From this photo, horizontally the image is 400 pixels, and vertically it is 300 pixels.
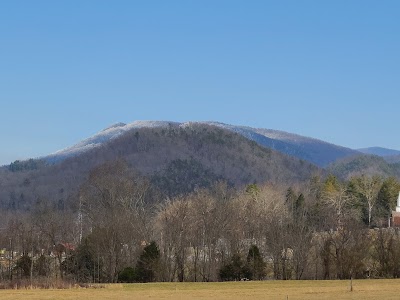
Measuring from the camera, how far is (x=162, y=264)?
68312 mm

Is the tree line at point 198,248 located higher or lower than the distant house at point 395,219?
lower

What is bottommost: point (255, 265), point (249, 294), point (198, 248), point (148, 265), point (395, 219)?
point (249, 294)

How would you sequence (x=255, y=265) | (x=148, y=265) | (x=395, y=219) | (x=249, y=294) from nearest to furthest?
(x=249, y=294), (x=148, y=265), (x=255, y=265), (x=395, y=219)

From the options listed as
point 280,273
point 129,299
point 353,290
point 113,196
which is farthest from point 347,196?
point 129,299

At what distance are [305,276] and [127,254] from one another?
55.7 feet

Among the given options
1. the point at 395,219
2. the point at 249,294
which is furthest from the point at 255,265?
the point at 395,219

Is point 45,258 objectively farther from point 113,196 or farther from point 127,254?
point 113,196

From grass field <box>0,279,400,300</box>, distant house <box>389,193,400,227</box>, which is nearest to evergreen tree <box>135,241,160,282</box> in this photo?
grass field <box>0,279,400,300</box>

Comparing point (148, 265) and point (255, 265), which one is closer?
point (148, 265)

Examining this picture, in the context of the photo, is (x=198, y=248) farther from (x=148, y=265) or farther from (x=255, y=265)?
(x=148, y=265)

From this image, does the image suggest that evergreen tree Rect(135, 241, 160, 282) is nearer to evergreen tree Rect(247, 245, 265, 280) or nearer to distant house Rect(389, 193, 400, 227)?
evergreen tree Rect(247, 245, 265, 280)

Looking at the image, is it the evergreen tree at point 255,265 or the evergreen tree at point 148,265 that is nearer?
the evergreen tree at point 148,265

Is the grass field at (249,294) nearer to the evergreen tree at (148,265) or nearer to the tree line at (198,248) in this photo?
the evergreen tree at (148,265)

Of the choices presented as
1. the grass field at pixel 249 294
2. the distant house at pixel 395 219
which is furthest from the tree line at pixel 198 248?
the distant house at pixel 395 219
